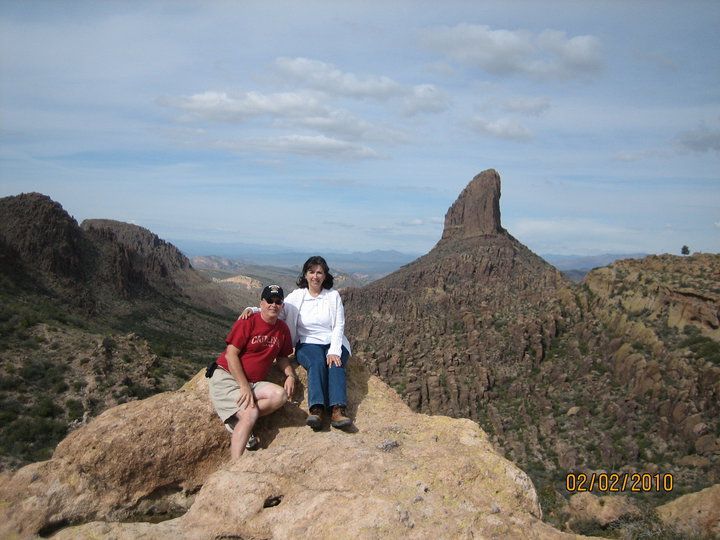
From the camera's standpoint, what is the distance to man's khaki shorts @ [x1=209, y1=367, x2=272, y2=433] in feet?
26.5

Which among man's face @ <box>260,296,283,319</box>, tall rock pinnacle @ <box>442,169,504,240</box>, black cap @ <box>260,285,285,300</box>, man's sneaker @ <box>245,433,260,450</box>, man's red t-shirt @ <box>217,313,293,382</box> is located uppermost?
tall rock pinnacle @ <box>442,169,504,240</box>

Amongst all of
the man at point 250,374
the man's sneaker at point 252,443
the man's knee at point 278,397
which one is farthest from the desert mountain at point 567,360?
the man at point 250,374

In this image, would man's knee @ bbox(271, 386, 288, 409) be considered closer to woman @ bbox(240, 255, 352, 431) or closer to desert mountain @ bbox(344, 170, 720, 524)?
woman @ bbox(240, 255, 352, 431)

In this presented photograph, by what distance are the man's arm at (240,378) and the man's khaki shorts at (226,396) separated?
11 cm

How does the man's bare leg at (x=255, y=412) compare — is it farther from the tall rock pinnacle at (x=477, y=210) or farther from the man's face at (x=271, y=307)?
the tall rock pinnacle at (x=477, y=210)

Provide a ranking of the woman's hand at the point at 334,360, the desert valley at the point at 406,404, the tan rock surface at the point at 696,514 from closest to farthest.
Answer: the desert valley at the point at 406,404, the woman's hand at the point at 334,360, the tan rock surface at the point at 696,514

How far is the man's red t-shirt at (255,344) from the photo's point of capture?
8.27 meters

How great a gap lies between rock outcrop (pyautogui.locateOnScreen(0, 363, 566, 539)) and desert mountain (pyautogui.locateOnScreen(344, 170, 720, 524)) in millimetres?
16003

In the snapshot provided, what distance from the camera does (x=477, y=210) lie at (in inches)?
5123

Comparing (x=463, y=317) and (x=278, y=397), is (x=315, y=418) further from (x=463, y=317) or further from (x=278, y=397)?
(x=463, y=317)

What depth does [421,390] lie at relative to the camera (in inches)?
2574

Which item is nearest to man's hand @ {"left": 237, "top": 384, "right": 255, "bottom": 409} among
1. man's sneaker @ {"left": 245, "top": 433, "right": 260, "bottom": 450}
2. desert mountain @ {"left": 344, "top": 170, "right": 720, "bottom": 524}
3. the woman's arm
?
man's sneaker @ {"left": 245, "top": 433, "right": 260, "bottom": 450}

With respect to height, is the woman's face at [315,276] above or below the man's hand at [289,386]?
above

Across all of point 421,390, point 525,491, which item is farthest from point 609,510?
point 421,390
